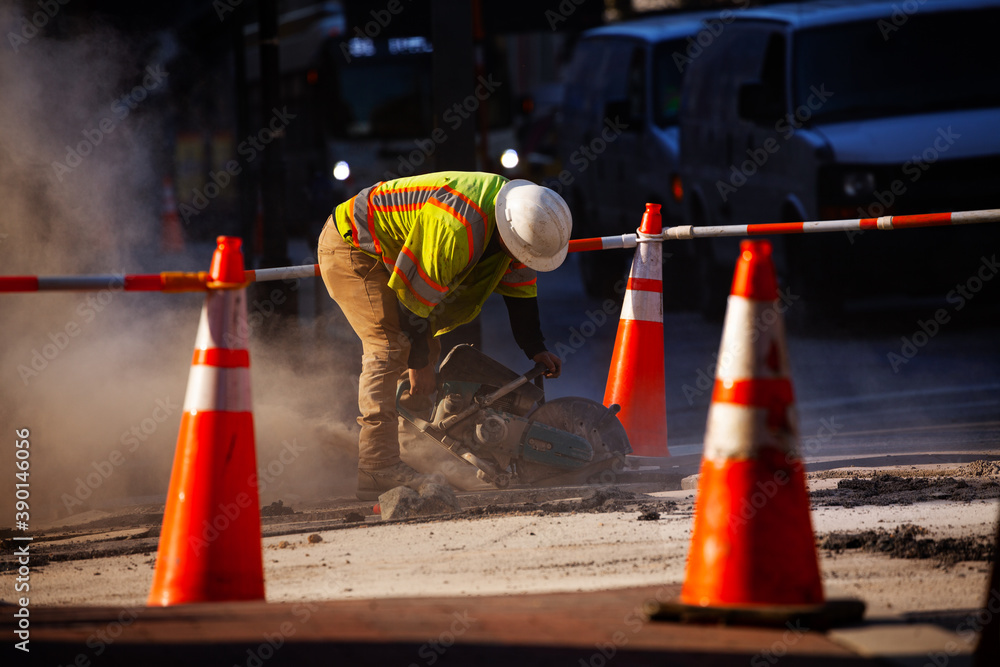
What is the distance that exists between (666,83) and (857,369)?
4527mm

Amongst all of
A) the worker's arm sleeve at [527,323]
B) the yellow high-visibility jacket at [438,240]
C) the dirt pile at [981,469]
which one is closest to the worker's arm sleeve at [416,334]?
the yellow high-visibility jacket at [438,240]

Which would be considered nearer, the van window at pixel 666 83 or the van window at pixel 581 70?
the van window at pixel 666 83

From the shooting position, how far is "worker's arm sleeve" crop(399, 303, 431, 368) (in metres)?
5.07

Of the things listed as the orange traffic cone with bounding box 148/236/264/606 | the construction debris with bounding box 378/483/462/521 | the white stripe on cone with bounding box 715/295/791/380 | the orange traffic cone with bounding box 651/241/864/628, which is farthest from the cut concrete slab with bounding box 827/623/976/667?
the construction debris with bounding box 378/483/462/521

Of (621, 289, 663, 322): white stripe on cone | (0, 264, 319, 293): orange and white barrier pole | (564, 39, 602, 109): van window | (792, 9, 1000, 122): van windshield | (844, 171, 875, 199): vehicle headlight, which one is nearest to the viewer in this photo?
(0, 264, 319, 293): orange and white barrier pole

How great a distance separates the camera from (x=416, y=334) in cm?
509

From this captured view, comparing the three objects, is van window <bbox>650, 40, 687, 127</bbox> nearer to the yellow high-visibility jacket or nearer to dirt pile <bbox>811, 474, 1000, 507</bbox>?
the yellow high-visibility jacket

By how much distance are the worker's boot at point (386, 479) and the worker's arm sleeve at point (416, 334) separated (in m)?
0.49

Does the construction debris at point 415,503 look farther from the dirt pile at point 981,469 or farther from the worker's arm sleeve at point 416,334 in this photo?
the dirt pile at point 981,469

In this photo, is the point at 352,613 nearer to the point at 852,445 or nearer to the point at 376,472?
the point at 376,472

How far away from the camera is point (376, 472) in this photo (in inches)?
210

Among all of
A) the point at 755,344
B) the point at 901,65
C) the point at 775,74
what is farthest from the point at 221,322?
the point at 901,65

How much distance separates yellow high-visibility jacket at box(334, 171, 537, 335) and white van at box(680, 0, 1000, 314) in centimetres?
445

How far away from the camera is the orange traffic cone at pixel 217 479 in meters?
3.30
